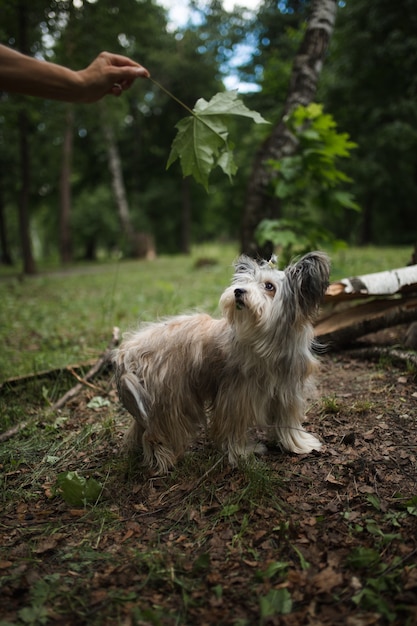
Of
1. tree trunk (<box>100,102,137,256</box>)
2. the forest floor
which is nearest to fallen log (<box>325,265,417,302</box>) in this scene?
the forest floor

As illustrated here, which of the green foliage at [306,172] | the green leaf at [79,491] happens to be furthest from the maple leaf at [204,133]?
the green foliage at [306,172]

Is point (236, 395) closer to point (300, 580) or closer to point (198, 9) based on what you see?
point (300, 580)

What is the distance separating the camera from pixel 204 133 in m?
3.00

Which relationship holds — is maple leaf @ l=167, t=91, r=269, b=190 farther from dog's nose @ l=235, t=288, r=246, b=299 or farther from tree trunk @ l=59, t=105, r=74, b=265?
tree trunk @ l=59, t=105, r=74, b=265

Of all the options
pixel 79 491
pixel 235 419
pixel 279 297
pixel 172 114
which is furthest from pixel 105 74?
pixel 172 114

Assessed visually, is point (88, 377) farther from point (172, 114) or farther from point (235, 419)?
point (172, 114)

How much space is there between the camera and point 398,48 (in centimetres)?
1173

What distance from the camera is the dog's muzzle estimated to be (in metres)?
2.57

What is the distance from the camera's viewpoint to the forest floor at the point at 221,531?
1847 millimetres

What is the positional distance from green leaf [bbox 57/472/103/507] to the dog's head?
1301 millimetres

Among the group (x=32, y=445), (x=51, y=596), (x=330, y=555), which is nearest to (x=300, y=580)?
(x=330, y=555)

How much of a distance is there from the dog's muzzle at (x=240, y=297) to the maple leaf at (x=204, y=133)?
0.90 meters

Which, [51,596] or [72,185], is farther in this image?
[72,185]

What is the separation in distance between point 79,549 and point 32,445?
4.24 feet
